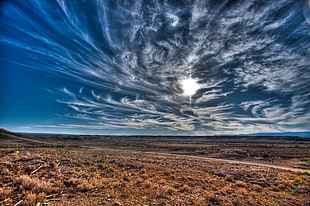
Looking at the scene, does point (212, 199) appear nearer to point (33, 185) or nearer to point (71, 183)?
point (71, 183)

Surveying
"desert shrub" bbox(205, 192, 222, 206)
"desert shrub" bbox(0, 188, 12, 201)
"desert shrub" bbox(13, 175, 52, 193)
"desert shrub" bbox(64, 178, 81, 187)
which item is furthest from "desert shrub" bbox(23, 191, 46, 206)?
"desert shrub" bbox(205, 192, 222, 206)

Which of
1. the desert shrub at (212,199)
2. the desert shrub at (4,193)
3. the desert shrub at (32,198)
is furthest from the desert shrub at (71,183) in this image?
the desert shrub at (212,199)

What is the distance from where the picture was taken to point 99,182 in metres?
11.3

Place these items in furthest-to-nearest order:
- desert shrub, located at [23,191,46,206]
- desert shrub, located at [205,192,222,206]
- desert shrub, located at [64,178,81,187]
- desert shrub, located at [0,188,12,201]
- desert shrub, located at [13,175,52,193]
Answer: desert shrub, located at [64,178,81,187]
desert shrub, located at [13,175,52,193]
desert shrub, located at [205,192,222,206]
desert shrub, located at [0,188,12,201]
desert shrub, located at [23,191,46,206]

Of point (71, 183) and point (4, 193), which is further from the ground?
point (4, 193)

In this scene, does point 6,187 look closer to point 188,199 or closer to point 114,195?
point 114,195

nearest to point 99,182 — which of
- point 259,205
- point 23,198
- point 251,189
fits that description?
point 23,198

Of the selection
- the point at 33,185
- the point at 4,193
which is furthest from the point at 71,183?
the point at 4,193

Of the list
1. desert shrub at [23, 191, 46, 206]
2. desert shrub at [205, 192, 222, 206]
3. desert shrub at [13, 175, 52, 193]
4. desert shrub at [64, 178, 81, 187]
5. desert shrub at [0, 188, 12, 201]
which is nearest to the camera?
desert shrub at [23, 191, 46, 206]

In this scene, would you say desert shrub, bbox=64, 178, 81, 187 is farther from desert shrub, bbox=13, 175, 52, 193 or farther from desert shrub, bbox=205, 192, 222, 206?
desert shrub, bbox=205, 192, 222, 206

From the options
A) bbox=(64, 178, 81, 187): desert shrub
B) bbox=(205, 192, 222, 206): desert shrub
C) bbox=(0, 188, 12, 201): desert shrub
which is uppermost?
bbox=(0, 188, 12, 201): desert shrub

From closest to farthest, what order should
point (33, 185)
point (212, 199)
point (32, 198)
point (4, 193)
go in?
point (32, 198) → point (4, 193) → point (212, 199) → point (33, 185)

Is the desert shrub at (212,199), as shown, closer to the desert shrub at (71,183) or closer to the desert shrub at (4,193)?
the desert shrub at (71,183)

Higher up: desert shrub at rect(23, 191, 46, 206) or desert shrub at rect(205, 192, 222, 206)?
desert shrub at rect(23, 191, 46, 206)
